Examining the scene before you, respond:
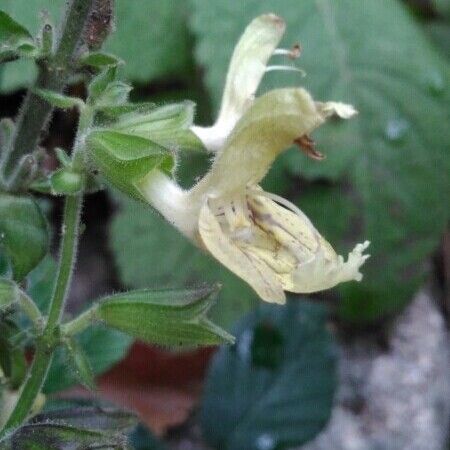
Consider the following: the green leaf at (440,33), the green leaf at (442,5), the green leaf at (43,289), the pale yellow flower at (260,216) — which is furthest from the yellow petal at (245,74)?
the green leaf at (440,33)

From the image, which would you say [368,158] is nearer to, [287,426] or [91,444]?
[287,426]

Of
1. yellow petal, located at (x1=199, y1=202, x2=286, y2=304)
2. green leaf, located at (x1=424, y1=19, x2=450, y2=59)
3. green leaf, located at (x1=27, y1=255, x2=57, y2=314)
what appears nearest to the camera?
yellow petal, located at (x1=199, y1=202, x2=286, y2=304)

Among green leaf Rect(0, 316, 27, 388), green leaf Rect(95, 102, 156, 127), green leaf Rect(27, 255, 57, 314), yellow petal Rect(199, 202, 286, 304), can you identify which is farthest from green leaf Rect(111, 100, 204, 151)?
green leaf Rect(27, 255, 57, 314)

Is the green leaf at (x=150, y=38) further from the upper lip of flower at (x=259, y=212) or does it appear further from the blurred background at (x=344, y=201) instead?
the upper lip of flower at (x=259, y=212)

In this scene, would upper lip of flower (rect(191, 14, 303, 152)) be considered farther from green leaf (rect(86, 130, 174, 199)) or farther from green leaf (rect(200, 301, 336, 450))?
green leaf (rect(200, 301, 336, 450))

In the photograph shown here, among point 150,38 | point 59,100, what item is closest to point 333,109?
point 59,100

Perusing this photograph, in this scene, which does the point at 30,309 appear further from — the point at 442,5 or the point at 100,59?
the point at 442,5

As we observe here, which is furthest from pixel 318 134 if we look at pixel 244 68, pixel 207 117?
pixel 244 68

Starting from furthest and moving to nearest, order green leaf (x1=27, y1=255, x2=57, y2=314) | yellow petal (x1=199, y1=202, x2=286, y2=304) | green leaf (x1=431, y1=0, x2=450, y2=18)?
green leaf (x1=431, y1=0, x2=450, y2=18) → green leaf (x1=27, y1=255, x2=57, y2=314) → yellow petal (x1=199, y1=202, x2=286, y2=304)
